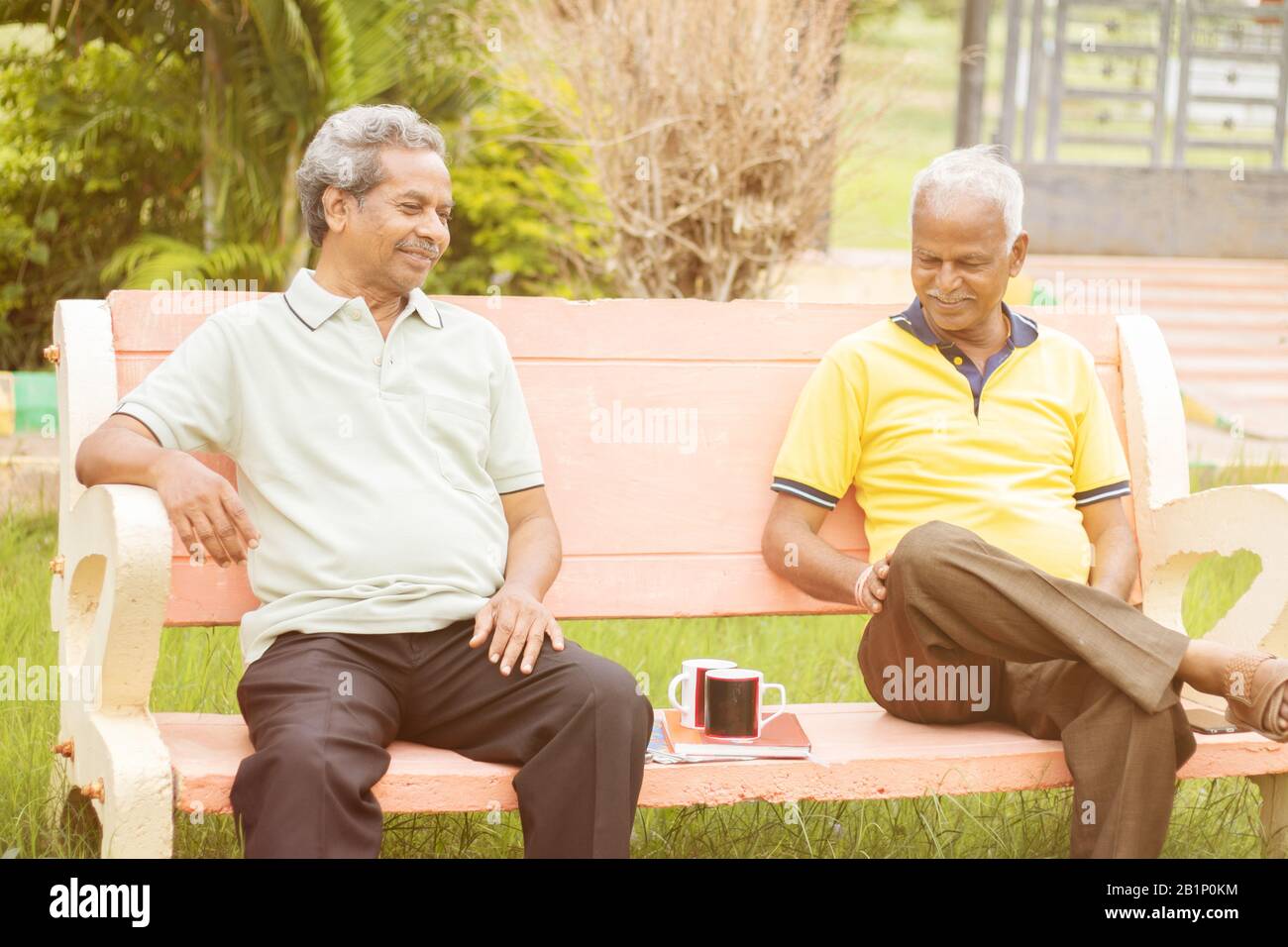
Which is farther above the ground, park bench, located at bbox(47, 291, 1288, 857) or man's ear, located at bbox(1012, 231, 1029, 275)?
man's ear, located at bbox(1012, 231, 1029, 275)

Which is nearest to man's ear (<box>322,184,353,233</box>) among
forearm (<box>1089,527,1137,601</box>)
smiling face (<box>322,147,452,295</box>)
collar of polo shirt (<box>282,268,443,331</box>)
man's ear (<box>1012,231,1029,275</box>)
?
smiling face (<box>322,147,452,295</box>)

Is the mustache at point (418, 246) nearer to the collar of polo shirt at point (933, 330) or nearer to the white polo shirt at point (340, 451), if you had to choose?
the white polo shirt at point (340, 451)

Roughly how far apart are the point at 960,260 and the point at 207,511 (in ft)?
5.21

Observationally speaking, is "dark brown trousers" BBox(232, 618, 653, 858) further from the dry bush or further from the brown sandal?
the dry bush

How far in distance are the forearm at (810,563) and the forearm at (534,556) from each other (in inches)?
18.1

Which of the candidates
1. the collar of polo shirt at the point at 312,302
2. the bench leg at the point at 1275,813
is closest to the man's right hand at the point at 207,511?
the collar of polo shirt at the point at 312,302

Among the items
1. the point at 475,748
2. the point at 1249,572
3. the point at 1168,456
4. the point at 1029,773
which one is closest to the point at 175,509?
the point at 475,748

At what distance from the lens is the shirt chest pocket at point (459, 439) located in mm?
2922

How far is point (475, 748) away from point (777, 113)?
16.9 ft

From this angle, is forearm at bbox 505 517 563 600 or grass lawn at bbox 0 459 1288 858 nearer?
forearm at bbox 505 517 563 600

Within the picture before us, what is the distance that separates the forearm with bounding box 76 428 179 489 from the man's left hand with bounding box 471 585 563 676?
24.0 inches

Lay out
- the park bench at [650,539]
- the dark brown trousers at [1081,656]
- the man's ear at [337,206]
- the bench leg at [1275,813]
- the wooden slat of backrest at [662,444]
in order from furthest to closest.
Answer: the wooden slat of backrest at [662,444], the bench leg at [1275,813], the man's ear at [337,206], the dark brown trousers at [1081,656], the park bench at [650,539]

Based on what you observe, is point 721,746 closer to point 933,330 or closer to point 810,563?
point 810,563

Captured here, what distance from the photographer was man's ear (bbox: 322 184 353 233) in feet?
9.79
